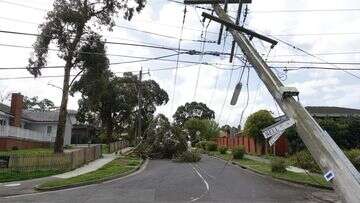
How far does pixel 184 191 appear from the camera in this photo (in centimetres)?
2542

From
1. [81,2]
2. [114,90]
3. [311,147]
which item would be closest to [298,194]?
[311,147]

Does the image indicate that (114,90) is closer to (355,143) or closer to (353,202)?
(355,143)

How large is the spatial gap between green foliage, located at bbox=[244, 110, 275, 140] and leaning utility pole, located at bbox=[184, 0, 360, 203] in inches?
1479

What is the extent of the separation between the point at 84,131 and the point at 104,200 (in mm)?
87937

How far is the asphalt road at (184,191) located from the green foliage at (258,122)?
2348 centimetres

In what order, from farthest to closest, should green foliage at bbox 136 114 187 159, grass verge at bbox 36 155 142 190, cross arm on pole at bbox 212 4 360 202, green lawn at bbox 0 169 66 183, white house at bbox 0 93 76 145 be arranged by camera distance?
white house at bbox 0 93 76 145 → green foliage at bbox 136 114 187 159 → green lawn at bbox 0 169 66 183 → grass verge at bbox 36 155 142 190 → cross arm on pole at bbox 212 4 360 202

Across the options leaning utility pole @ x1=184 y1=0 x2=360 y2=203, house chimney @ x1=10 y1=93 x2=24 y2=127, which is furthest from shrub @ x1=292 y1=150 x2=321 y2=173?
house chimney @ x1=10 y1=93 x2=24 y2=127

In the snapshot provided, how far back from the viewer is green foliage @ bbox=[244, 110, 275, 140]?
55.3 metres

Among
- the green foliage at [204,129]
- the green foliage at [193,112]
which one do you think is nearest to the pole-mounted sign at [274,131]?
the green foliage at [204,129]

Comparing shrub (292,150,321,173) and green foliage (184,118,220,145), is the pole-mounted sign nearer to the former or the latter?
shrub (292,150,321,173)

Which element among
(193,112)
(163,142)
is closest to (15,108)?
(163,142)

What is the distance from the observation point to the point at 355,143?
1793 inches

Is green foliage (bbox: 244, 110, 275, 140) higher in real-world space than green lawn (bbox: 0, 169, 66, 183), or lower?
higher

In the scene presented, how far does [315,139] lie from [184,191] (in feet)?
40.2
